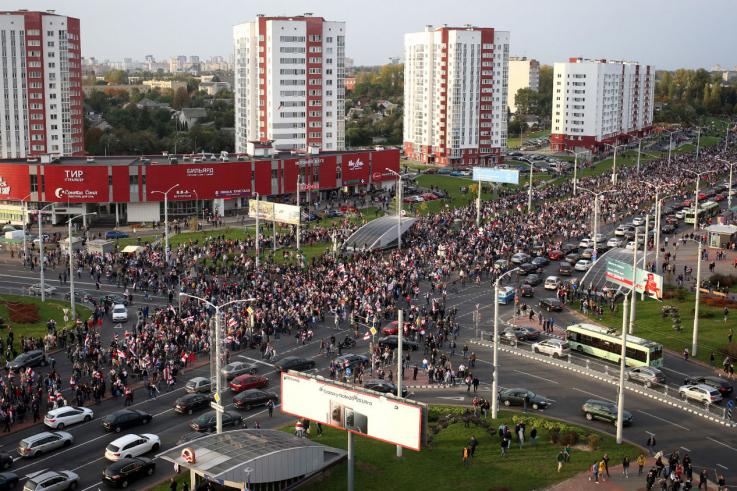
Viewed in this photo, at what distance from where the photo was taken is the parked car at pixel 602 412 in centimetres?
3978

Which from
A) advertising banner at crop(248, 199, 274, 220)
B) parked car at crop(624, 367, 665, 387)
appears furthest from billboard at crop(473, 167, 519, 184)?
parked car at crop(624, 367, 665, 387)

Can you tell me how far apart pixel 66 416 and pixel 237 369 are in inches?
397

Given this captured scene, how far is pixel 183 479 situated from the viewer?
33844 mm

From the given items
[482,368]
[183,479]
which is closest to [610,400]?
[482,368]

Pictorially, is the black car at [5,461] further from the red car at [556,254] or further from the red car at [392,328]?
the red car at [556,254]

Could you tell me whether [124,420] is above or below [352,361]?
below

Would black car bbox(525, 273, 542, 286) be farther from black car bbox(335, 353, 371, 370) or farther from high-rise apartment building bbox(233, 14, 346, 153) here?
high-rise apartment building bbox(233, 14, 346, 153)

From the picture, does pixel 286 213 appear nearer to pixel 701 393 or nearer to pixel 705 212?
pixel 701 393

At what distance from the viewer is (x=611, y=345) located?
48969 mm

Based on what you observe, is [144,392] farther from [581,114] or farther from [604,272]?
[581,114]

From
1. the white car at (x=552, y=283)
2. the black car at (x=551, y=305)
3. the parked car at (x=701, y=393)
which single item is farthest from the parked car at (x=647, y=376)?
the white car at (x=552, y=283)

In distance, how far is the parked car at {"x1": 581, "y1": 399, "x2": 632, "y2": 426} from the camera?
39781 mm

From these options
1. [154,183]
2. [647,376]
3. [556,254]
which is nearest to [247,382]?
[647,376]

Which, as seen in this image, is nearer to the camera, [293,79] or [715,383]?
[715,383]
